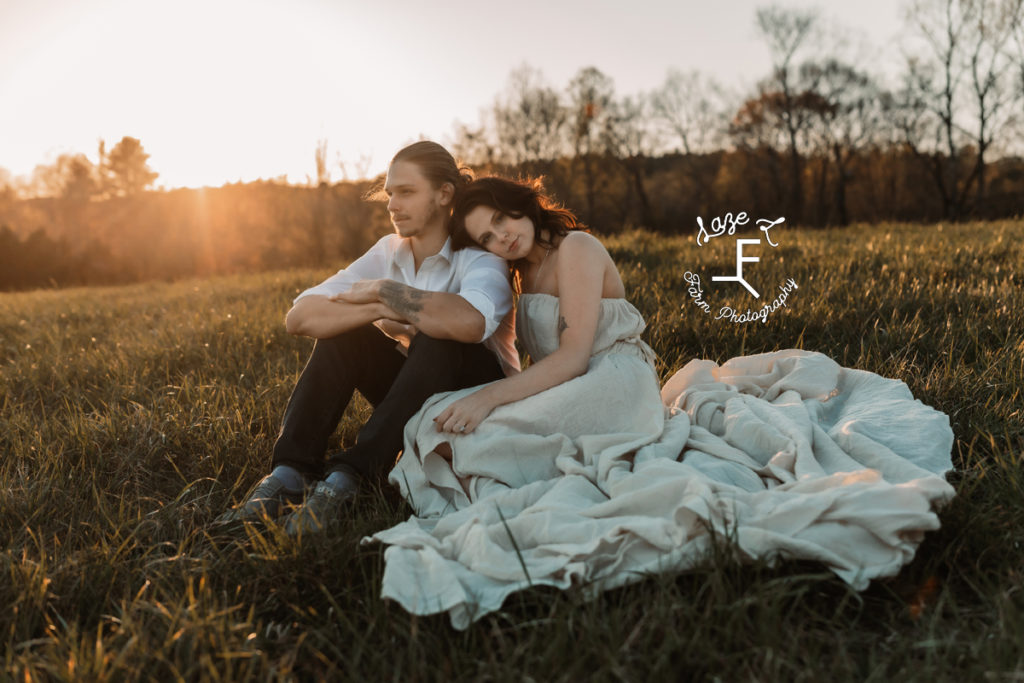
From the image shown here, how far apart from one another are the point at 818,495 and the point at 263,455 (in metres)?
2.45

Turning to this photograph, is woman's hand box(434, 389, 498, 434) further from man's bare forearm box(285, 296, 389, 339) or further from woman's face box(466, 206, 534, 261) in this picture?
woman's face box(466, 206, 534, 261)

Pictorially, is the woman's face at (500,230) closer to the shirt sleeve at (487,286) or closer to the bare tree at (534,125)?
the shirt sleeve at (487,286)

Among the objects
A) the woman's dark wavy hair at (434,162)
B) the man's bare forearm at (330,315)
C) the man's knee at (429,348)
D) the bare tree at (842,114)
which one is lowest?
the man's knee at (429,348)

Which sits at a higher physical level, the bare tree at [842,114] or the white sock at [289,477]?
the bare tree at [842,114]

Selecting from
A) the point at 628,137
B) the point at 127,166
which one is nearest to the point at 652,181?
the point at 628,137

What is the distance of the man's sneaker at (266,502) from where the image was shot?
2.60 meters

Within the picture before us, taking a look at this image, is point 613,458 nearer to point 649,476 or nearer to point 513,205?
point 649,476

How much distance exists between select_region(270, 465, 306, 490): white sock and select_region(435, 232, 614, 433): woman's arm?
28.7 inches

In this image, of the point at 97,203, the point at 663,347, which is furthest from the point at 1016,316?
the point at 97,203

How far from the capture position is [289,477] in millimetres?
2818

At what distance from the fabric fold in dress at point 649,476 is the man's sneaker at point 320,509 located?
197mm

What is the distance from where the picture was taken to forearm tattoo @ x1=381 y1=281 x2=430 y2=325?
292 cm

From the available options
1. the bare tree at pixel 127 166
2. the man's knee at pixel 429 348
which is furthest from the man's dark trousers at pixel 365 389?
the bare tree at pixel 127 166

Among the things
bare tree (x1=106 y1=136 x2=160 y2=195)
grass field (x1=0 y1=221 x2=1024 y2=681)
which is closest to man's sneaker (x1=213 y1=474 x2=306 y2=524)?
Answer: grass field (x1=0 y1=221 x2=1024 y2=681)
